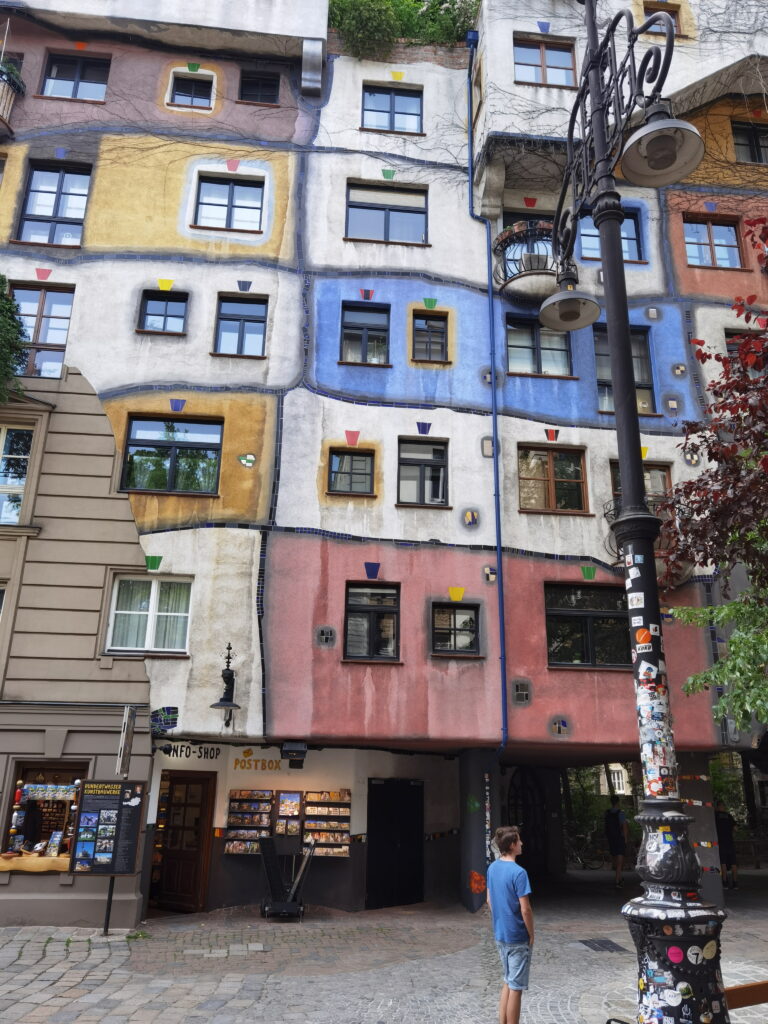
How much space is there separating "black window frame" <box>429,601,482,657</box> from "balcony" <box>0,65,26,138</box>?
47.7ft

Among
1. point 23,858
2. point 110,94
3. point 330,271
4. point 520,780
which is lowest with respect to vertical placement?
point 23,858

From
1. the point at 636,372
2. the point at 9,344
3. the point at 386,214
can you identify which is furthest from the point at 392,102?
the point at 9,344

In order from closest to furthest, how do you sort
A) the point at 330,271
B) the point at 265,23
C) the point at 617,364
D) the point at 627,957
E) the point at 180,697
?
the point at 617,364 → the point at 627,957 → the point at 180,697 → the point at 330,271 → the point at 265,23

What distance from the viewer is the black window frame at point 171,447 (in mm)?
15609

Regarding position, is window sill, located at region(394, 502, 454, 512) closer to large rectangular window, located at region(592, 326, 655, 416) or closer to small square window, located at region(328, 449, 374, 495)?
small square window, located at region(328, 449, 374, 495)

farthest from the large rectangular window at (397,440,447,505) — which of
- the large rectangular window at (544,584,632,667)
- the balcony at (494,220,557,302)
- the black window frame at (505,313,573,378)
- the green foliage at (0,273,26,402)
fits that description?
the green foliage at (0,273,26,402)

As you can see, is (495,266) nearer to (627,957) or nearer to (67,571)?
(67,571)

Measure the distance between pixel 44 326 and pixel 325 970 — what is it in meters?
13.7

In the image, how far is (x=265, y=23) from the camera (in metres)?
19.1

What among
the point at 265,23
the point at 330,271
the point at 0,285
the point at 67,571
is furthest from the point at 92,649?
the point at 265,23

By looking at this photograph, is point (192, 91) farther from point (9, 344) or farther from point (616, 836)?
point (616, 836)

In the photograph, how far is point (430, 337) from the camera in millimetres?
17531

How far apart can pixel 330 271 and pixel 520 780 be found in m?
Result: 14.8

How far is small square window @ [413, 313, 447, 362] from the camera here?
17375mm
